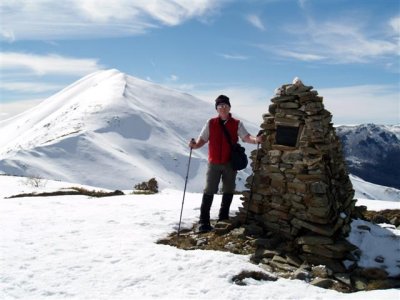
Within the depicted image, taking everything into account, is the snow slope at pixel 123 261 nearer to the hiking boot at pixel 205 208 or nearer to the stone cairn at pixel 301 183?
the hiking boot at pixel 205 208

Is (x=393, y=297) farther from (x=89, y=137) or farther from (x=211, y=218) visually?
(x=89, y=137)

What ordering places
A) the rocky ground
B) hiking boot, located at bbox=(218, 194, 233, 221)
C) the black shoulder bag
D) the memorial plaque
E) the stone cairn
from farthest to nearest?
1. hiking boot, located at bbox=(218, 194, 233, 221)
2. the black shoulder bag
3. the memorial plaque
4. the stone cairn
5. the rocky ground

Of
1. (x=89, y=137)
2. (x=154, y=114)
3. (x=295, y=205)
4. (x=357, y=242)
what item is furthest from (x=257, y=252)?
(x=154, y=114)

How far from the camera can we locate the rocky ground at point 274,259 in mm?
9906

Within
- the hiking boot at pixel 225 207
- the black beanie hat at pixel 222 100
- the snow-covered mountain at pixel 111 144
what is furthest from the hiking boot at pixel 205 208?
the snow-covered mountain at pixel 111 144

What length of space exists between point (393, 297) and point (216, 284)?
3517 mm

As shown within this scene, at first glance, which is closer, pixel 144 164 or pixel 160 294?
pixel 160 294

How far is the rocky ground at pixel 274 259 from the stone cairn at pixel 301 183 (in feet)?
0.85

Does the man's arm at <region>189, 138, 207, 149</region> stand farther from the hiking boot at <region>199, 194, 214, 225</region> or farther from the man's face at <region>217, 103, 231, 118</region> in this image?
the hiking boot at <region>199, 194, 214, 225</region>

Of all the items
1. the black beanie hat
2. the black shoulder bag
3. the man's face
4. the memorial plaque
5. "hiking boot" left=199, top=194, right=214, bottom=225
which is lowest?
"hiking boot" left=199, top=194, right=214, bottom=225

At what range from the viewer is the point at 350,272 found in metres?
10.7

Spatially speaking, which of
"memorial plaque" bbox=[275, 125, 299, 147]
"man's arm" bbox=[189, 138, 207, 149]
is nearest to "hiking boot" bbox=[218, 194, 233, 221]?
"man's arm" bbox=[189, 138, 207, 149]

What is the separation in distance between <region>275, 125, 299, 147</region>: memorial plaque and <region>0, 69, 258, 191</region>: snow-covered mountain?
81.3 meters

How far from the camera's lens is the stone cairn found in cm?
1144
